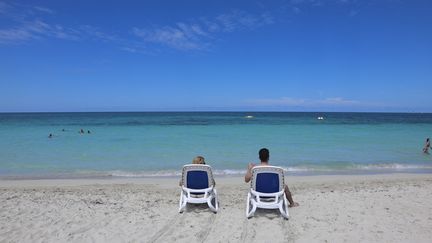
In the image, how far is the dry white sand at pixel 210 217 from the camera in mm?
5406

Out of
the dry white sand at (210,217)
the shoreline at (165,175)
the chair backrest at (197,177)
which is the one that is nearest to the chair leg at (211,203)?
the dry white sand at (210,217)

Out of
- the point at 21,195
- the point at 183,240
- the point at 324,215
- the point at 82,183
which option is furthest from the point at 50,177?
the point at 324,215

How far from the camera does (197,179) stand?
6.72 m

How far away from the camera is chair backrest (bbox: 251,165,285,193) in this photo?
623cm

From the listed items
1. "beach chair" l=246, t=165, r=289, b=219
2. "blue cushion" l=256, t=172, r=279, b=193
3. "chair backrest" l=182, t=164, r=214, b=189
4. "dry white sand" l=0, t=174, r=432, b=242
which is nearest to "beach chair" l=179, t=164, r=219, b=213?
"chair backrest" l=182, t=164, r=214, b=189

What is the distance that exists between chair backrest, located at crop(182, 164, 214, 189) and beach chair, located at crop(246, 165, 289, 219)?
2.83 feet

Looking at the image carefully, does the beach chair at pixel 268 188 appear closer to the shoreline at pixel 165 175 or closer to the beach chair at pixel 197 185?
the beach chair at pixel 197 185

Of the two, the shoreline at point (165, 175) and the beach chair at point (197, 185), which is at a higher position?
the beach chair at point (197, 185)

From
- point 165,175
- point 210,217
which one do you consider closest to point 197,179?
point 210,217

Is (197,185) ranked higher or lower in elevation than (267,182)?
lower

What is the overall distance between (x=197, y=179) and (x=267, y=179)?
1341mm

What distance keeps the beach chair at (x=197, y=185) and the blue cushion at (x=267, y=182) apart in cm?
92

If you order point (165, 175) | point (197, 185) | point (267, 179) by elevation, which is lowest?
point (165, 175)

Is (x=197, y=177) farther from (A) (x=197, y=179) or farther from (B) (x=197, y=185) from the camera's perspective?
(B) (x=197, y=185)
